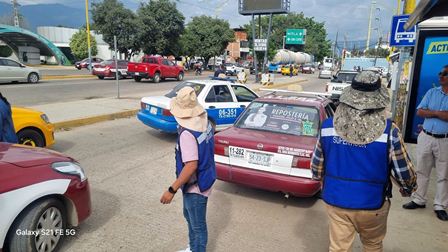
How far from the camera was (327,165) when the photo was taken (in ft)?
7.87

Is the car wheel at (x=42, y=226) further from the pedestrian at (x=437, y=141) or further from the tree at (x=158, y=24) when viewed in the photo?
the tree at (x=158, y=24)

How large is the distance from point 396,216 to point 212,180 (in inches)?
115

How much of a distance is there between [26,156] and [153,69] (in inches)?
825

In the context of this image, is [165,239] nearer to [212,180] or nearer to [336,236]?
[212,180]

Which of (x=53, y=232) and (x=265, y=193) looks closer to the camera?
(x=53, y=232)

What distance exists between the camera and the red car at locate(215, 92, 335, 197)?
166 inches

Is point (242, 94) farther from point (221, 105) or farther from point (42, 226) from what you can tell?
point (42, 226)

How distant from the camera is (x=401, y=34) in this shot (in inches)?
279

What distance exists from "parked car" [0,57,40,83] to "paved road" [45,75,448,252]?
15087mm

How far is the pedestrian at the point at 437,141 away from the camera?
4137 millimetres

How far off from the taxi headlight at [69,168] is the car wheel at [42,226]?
0.95 feet

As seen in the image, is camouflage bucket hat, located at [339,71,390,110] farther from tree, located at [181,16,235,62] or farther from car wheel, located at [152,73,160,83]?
tree, located at [181,16,235,62]

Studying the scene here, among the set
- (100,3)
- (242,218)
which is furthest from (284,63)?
(242,218)

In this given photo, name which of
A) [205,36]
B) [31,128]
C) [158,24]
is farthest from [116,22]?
[31,128]
